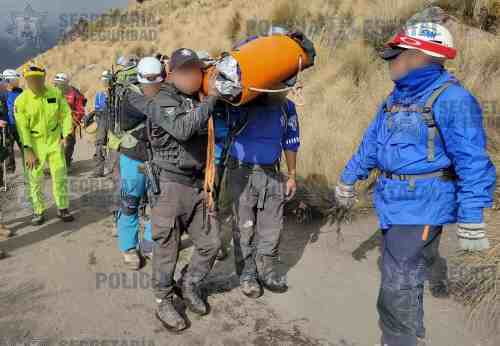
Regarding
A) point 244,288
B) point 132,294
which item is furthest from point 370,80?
point 132,294

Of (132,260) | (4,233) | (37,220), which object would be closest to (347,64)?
(132,260)

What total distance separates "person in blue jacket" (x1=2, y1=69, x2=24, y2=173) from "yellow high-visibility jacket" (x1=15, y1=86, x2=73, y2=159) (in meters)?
0.50

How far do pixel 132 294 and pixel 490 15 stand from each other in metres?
7.83

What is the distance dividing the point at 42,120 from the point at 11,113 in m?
1.57

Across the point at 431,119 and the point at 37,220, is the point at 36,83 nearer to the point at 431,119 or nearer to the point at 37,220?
the point at 37,220

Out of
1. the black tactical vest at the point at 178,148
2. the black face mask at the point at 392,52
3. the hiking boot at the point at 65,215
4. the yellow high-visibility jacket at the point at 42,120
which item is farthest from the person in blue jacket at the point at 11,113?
the black face mask at the point at 392,52

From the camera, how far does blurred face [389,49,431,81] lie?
2512 millimetres

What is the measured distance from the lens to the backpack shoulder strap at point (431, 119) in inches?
97.2

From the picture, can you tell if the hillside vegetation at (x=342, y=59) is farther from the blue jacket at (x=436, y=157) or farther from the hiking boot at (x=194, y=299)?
the blue jacket at (x=436, y=157)

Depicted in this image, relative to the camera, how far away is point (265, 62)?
2822mm

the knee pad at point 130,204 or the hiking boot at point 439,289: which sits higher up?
the knee pad at point 130,204

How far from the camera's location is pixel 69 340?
10.9 feet

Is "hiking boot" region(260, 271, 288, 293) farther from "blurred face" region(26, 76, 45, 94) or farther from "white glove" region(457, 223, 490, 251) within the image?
"blurred face" region(26, 76, 45, 94)

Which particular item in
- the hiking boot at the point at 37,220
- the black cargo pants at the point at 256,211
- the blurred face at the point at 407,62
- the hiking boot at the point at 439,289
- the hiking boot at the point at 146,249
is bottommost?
the hiking boot at the point at 37,220
